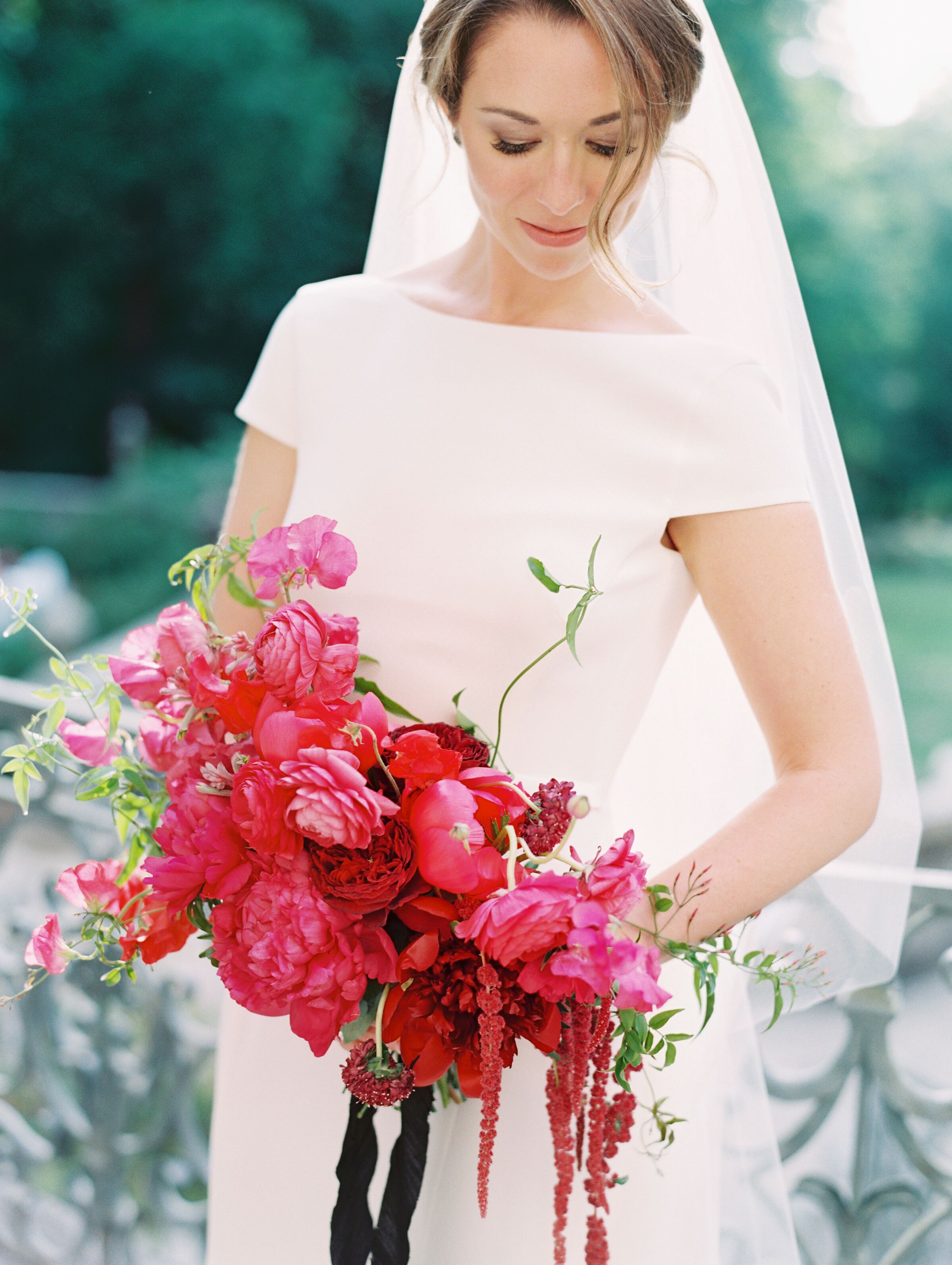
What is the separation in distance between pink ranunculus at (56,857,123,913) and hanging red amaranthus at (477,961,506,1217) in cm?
42

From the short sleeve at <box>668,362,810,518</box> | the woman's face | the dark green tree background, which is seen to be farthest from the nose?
the dark green tree background

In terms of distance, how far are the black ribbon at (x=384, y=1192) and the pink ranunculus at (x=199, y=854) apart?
27 centimetres

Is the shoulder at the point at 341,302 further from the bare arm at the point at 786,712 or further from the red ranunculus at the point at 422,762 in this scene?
the red ranunculus at the point at 422,762

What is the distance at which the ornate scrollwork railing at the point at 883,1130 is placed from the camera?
57.7 inches

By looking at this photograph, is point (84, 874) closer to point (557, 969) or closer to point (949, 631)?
point (557, 969)

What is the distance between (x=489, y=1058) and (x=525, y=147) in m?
0.86

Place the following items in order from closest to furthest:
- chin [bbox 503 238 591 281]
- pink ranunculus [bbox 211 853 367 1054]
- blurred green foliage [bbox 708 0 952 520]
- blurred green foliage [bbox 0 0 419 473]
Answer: pink ranunculus [bbox 211 853 367 1054], chin [bbox 503 238 591 281], blurred green foliage [bbox 0 0 419 473], blurred green foliage [bbox 708 0 952 520]

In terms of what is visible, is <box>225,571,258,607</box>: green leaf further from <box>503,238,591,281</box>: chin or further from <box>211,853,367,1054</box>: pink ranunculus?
<box>503,238,591,281</box>: chin

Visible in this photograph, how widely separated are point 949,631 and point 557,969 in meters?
13.7

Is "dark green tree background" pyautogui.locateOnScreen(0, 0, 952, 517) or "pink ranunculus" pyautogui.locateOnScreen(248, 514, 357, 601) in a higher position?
"dark green tree background" pyautogui.locateOnScreen(0, 0, 952, 517)

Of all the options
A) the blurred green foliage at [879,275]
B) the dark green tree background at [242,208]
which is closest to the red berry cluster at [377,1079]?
the dark green tree background at [242,208]

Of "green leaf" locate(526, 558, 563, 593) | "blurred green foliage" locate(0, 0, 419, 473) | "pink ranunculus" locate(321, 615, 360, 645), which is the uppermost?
"blurred green foliage" locate(0, 0, 419, 473)

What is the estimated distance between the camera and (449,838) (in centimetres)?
80

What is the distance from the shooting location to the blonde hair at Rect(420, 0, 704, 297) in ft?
3.43
